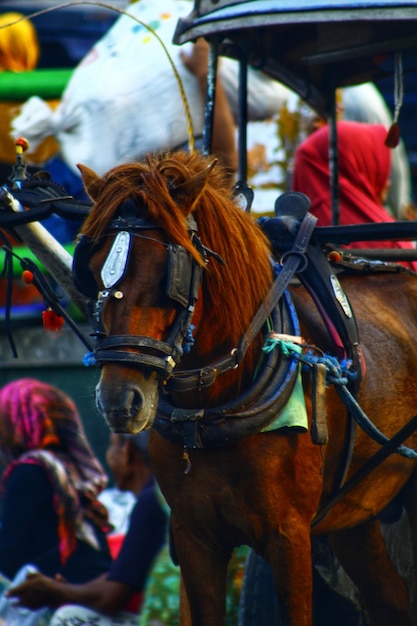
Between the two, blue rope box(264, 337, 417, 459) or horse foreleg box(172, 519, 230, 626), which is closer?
blue rope box(264, 337, 417, 459)

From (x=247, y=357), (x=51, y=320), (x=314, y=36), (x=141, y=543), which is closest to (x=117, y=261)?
(x=247, y=357)

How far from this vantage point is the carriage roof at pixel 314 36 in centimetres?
356

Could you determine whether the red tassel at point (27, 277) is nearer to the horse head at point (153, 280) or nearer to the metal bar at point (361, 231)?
the horse head at point (153, 280)

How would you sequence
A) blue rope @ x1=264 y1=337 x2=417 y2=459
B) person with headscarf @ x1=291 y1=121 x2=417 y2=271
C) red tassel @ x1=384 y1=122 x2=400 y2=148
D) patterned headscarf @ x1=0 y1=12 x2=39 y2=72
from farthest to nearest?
patterned headscarf @ x1=0 y1=12 x2=39 y2=72
person with headscarf @ x1=291 y1=121 x2=417 y2=271
red tassel @ x1=384 y1=122 x2=400 y2=148
blue rope @ x1=264 y1=337 x2=417 y2=459

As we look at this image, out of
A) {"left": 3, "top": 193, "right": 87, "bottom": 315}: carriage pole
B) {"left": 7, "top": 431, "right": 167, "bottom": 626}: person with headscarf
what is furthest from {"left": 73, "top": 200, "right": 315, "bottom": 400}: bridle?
{"left": 7, "top": 431, "right": 167, "bottom": 626}: person with headscarf

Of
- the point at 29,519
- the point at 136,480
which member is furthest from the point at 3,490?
the point at 136,480

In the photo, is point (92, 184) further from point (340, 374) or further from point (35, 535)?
point (35, 535)

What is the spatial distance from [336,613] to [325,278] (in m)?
1.35

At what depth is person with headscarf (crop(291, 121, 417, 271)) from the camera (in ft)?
15.7

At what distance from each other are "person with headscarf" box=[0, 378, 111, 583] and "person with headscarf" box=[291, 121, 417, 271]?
1.43 metres

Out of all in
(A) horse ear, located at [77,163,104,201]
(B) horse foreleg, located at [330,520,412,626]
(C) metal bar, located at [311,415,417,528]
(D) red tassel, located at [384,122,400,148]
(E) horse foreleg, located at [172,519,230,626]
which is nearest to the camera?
(A) horse ear, located at [77,163,104,201]

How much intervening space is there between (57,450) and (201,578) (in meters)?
1.96

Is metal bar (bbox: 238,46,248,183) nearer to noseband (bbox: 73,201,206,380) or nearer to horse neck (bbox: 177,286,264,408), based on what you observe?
horse neck (bbox: 177,286,264,408)

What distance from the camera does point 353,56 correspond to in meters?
4.45
